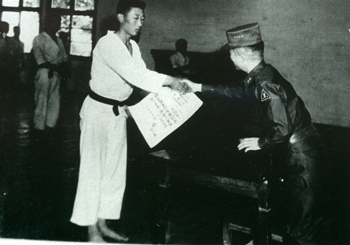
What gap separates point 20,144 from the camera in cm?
172

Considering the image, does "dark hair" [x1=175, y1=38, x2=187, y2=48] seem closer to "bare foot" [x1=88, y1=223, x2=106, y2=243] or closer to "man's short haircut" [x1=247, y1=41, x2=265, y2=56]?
"man's short haircut" [x1=247, y1=41, x2=265, y2=56]

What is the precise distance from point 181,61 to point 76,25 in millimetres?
763

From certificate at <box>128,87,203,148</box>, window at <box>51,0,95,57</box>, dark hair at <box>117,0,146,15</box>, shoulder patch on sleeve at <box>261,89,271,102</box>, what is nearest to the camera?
shoulder patch on sleeve at <box>261,89,271,102</box>

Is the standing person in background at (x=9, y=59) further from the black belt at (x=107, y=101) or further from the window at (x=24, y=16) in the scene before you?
the black belt at (x=107, y=101)

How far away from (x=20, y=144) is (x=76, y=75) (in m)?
0.60

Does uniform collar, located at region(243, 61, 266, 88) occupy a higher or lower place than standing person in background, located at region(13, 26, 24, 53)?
lower

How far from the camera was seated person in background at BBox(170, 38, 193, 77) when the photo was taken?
1813mm

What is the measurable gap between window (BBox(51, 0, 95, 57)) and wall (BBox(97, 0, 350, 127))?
0.10 metres

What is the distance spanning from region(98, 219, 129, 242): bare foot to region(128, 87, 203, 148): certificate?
0.51 m

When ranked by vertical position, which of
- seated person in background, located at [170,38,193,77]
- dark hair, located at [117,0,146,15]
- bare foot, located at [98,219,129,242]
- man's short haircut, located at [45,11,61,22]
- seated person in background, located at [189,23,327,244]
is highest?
dark hair, located at [117,0,146,15]

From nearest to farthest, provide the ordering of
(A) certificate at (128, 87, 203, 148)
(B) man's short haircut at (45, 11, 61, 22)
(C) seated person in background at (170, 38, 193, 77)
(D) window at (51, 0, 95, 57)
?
1. (A) certificate at (128, 87, 203, 148)
2. (B) man's short haircut at (45, 11, 61, 22)
3. (D) window at (51, 0, 95, 57)
4. (C) seated person in background at (170, 38, 193, 77)

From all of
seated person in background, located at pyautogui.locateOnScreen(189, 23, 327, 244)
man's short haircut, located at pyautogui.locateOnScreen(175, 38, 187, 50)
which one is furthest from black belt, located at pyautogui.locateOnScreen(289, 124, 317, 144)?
man's short haircut, located at pyautogui.locateOnScreen(175, 38, 187, 50)

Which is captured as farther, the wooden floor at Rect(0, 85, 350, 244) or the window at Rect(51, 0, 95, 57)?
the window at Rect(51, 0, 95, 57)

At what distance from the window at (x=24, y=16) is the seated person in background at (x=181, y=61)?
35.1 inches
